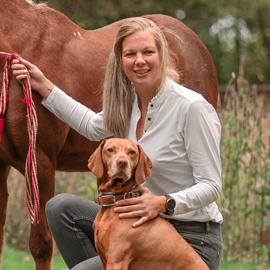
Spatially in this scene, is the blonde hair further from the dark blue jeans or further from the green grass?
the green grass

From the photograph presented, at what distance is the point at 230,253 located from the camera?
→ 4.43 m

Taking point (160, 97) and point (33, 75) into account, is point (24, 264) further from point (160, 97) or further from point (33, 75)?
point (160, 97)

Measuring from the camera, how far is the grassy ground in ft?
13.3

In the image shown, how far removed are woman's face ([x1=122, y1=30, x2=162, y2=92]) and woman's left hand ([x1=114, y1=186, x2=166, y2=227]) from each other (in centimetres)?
62

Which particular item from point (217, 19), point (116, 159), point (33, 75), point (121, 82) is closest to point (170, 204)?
point (116, 159)

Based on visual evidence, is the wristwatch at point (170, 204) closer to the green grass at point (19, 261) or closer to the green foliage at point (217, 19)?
the green grass at point (19, 261)

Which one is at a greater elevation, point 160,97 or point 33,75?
point 33,75

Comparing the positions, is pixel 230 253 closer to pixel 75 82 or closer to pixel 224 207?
pixel 224 207

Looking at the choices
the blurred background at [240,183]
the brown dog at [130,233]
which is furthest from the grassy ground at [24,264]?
the brown dog at [130,233]

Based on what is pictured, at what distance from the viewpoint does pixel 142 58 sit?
90.2 inches

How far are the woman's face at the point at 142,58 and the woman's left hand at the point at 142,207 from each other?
62 centimetres

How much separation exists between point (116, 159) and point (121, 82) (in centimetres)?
68

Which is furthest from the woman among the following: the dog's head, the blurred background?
the blurred background

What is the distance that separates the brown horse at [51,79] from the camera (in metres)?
2.72
